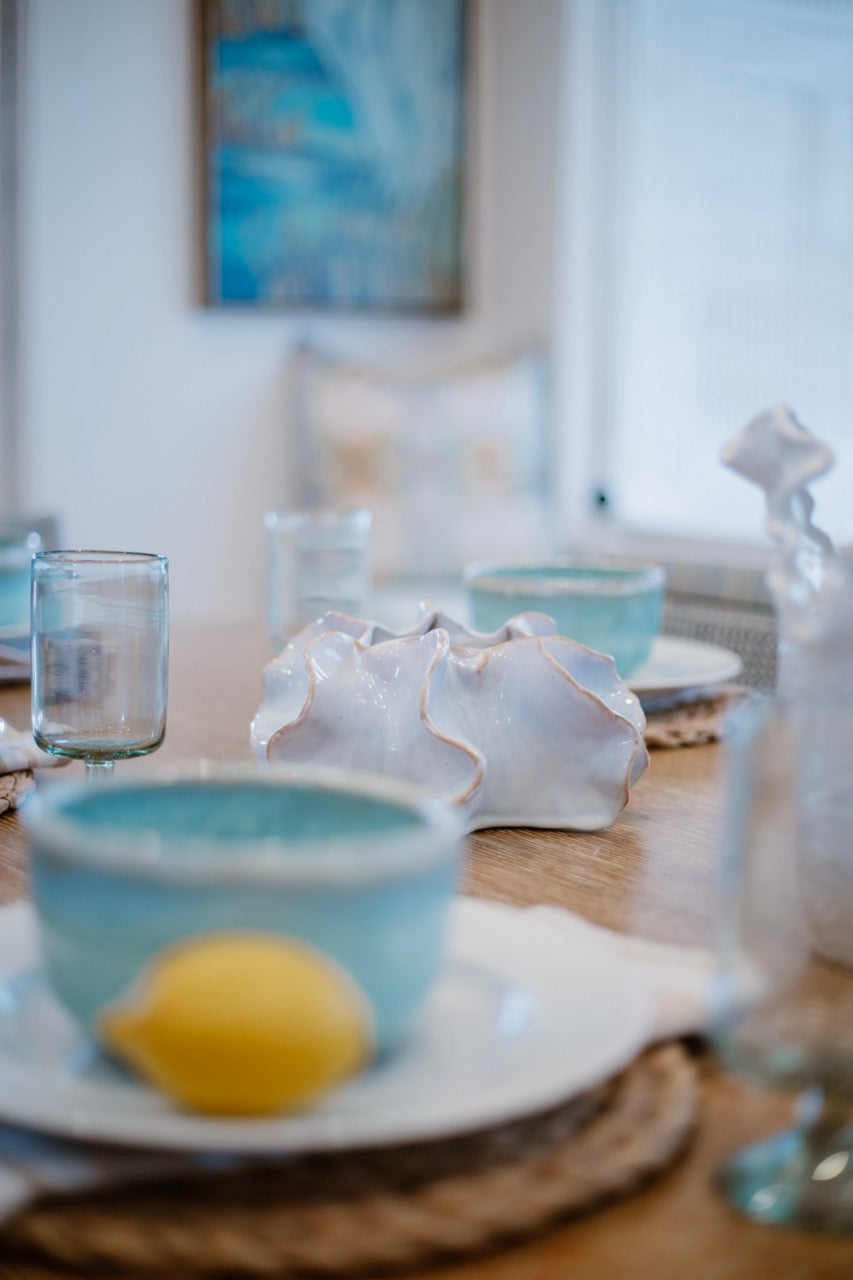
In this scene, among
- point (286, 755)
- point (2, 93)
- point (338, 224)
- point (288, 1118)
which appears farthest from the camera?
point (338, 224)

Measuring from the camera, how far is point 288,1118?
1.35 feet

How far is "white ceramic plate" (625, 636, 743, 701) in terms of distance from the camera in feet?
3.73

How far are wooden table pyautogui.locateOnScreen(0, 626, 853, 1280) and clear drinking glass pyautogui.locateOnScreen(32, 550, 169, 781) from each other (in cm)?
7

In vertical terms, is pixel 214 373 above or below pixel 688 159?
below

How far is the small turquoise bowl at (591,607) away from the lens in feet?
3.64

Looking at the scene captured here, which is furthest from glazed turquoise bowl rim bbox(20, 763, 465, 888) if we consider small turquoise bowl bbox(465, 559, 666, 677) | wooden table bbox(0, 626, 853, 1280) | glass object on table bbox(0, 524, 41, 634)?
glass object on table bbox(0, 524, 41, 634)

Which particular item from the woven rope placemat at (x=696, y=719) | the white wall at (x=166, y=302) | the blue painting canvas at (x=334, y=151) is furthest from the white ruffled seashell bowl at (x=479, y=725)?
the blue painting canvas at (x=334, y=151)

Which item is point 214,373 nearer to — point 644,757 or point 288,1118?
point 644,757

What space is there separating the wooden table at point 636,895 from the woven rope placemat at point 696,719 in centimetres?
1

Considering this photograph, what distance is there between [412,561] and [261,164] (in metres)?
1.03

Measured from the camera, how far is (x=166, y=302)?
3.56 metres

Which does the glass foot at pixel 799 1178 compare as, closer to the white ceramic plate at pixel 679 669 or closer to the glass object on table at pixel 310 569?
the white ceramic plate at pixel 679 669

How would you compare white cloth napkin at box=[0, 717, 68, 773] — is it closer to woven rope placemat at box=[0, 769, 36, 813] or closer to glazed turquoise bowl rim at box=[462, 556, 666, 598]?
woven rope placemat at box=[0, 769, 36, 813]

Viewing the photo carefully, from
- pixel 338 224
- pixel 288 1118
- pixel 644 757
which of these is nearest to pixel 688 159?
pixel 338 224
